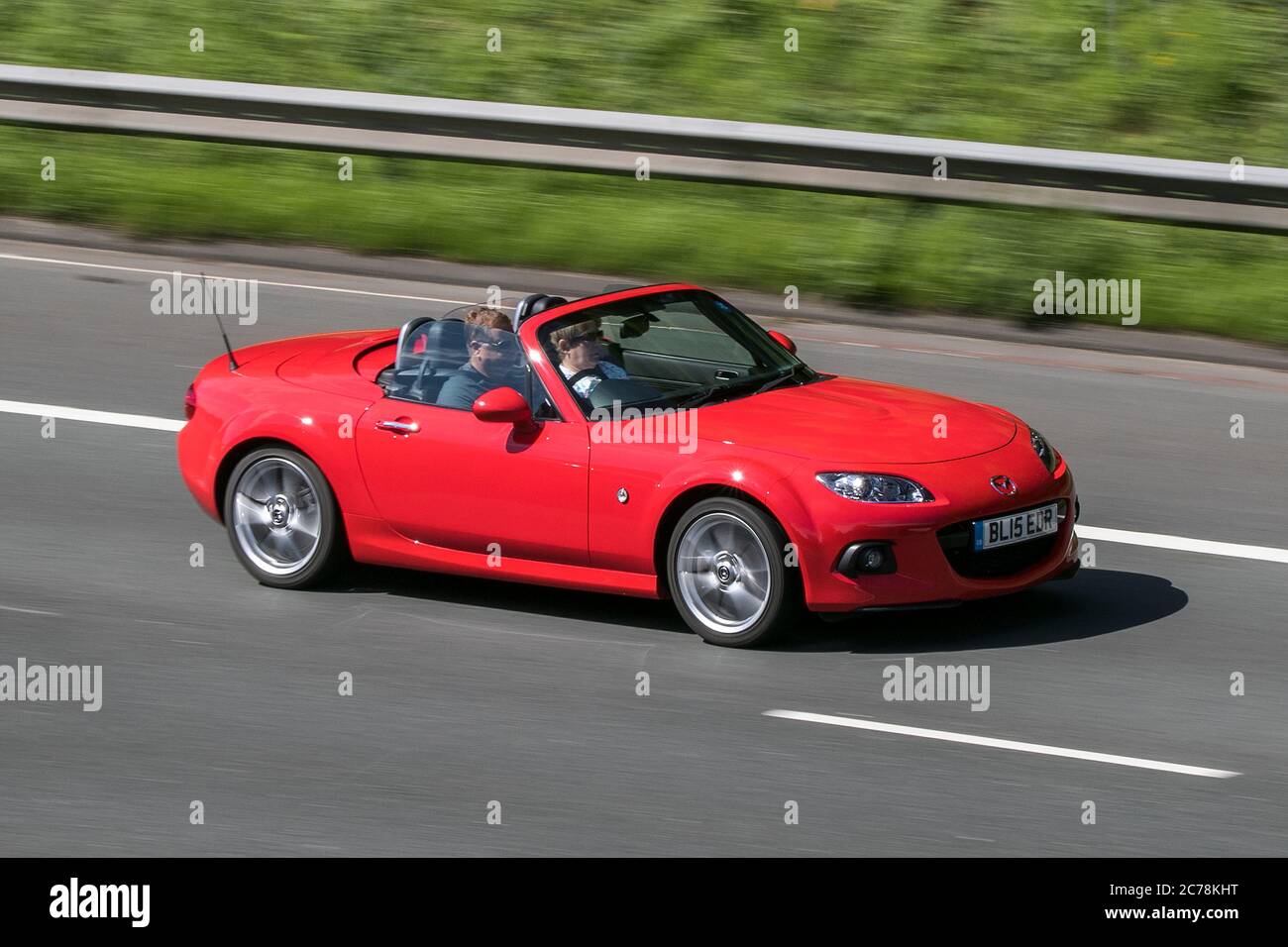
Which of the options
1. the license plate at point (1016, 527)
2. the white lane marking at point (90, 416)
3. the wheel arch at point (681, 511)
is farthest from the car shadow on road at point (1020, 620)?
the white lane marking at point (90, 416)

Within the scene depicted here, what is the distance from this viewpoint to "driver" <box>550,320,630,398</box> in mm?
8336

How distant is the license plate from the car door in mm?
1661

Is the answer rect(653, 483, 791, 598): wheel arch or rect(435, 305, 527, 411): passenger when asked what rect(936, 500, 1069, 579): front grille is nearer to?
rect(653, 483, 791, 598): wheel arch

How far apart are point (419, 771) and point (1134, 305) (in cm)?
732

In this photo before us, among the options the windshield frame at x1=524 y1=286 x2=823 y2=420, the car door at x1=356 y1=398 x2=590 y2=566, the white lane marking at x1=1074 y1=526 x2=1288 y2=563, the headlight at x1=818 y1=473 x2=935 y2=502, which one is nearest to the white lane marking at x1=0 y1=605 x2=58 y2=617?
the car door at x1=356 y1=398 x2=590 y2=566

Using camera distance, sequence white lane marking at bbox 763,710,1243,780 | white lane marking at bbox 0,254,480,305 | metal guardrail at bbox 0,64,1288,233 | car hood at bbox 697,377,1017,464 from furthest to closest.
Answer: white lane marking at bbox 0,254,480,305 → metal guardrail at bbox 0,64,1288,233 → car hood at bbox 697,377,1017,464 → white lane marking at bbox 763,710,1243,780

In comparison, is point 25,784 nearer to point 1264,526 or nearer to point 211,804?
point 211,804

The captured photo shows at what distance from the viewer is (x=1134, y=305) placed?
41.1 feet

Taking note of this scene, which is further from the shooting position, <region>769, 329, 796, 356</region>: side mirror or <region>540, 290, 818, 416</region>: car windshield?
<region>769, 329, 796, 356</region>: side mirror

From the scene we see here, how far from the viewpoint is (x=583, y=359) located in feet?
27.6

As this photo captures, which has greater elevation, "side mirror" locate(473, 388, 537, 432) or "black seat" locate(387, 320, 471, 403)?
"black seat" locate(387, 320, 471, 403)

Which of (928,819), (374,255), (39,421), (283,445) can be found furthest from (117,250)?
(928,819)

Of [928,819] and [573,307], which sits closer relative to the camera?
[928,819]

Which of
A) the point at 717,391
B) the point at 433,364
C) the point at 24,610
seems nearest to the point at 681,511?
the point at 717,391
